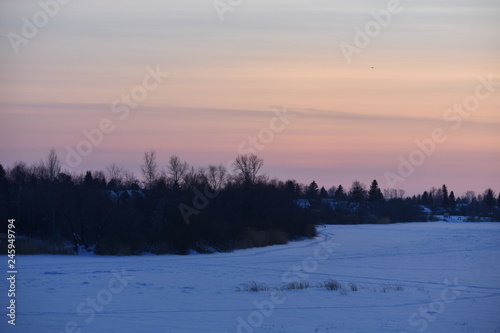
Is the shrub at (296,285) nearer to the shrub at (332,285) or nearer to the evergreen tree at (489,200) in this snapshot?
the shrub at (332,285)

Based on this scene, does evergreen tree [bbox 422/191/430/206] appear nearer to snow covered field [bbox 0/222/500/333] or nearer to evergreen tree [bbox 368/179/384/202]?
evergreen tree [bbox 368/179/384/202]

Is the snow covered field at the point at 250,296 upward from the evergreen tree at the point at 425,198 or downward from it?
downward

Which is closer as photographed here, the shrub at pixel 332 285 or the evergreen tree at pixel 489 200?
the shrub at pixel 332 285

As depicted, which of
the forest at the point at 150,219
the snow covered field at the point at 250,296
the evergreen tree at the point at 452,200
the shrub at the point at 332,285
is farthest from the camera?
the evergreen tree at the point at 452,200

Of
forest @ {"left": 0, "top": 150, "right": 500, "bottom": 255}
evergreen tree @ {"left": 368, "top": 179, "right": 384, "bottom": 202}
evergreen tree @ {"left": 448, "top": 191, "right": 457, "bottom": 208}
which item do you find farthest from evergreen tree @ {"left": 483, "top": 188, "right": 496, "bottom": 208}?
forest @ {"left": 0, "top": 150, "right": 500, "bottom": 255}

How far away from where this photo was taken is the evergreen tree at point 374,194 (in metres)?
149

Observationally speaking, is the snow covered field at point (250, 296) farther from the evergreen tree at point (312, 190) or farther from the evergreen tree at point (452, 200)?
the evergreen tree at point (452, 200)

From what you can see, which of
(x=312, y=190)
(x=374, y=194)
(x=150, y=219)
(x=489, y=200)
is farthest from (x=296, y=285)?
(x=489, y=200)

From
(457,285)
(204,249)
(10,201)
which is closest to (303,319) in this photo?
(457,285)

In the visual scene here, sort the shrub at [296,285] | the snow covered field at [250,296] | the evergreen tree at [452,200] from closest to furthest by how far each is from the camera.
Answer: the snow covered field at [250,296]
the shrub at [296,285]
the evergreen tree at [452,200]

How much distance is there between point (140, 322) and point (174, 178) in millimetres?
56082

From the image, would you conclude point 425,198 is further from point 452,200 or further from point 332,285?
point 332,285

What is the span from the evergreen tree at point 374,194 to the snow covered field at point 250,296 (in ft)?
380

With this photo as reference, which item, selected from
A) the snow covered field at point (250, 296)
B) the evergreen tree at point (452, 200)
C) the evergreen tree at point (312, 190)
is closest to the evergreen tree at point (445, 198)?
the evergreen tree at point (452, 200)
